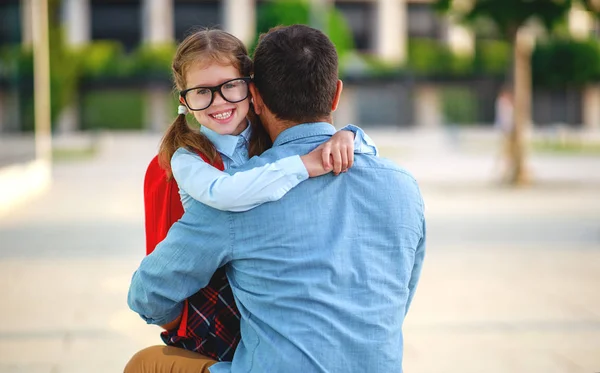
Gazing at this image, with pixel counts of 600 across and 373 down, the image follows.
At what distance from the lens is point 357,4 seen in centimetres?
5706

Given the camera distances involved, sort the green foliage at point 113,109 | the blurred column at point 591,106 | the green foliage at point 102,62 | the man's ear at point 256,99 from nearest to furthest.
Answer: the man's ear at point 256,99
the green foliage at point 102,62
the green foliage at point 113,109
the blurred column at point 591,106

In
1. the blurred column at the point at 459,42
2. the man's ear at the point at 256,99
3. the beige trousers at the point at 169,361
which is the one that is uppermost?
the blurred column at the point at 459,42

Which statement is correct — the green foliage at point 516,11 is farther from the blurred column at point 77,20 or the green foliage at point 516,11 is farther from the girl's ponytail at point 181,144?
the blurred column at point 77,20

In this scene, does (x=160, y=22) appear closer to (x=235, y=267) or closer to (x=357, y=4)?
(x=357, y=4)

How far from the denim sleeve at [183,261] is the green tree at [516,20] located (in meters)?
14.5

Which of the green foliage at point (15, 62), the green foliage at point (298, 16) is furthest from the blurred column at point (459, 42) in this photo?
the green foliage at point (15, 62)

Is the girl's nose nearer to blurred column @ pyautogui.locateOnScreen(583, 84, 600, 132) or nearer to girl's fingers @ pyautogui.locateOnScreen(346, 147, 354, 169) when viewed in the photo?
girl's fingers @ pyautogui.locateOnScreen(346, 147, 354, 169)

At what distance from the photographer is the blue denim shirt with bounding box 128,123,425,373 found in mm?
2260

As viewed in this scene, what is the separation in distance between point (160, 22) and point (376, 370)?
53624 mm

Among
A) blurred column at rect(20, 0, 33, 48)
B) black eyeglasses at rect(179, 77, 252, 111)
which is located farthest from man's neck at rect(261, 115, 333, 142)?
blurred column at rect(20, 0, 33, 48)

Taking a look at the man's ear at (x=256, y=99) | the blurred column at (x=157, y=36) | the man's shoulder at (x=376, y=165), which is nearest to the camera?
the man's shoulder at (x=376, y=165)

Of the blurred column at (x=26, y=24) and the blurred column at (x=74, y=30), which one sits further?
the blurred column at (x=74, y=30)

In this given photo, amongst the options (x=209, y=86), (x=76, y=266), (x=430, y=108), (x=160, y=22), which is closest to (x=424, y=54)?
(x=430, y=108)

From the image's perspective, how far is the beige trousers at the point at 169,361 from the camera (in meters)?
2.55
